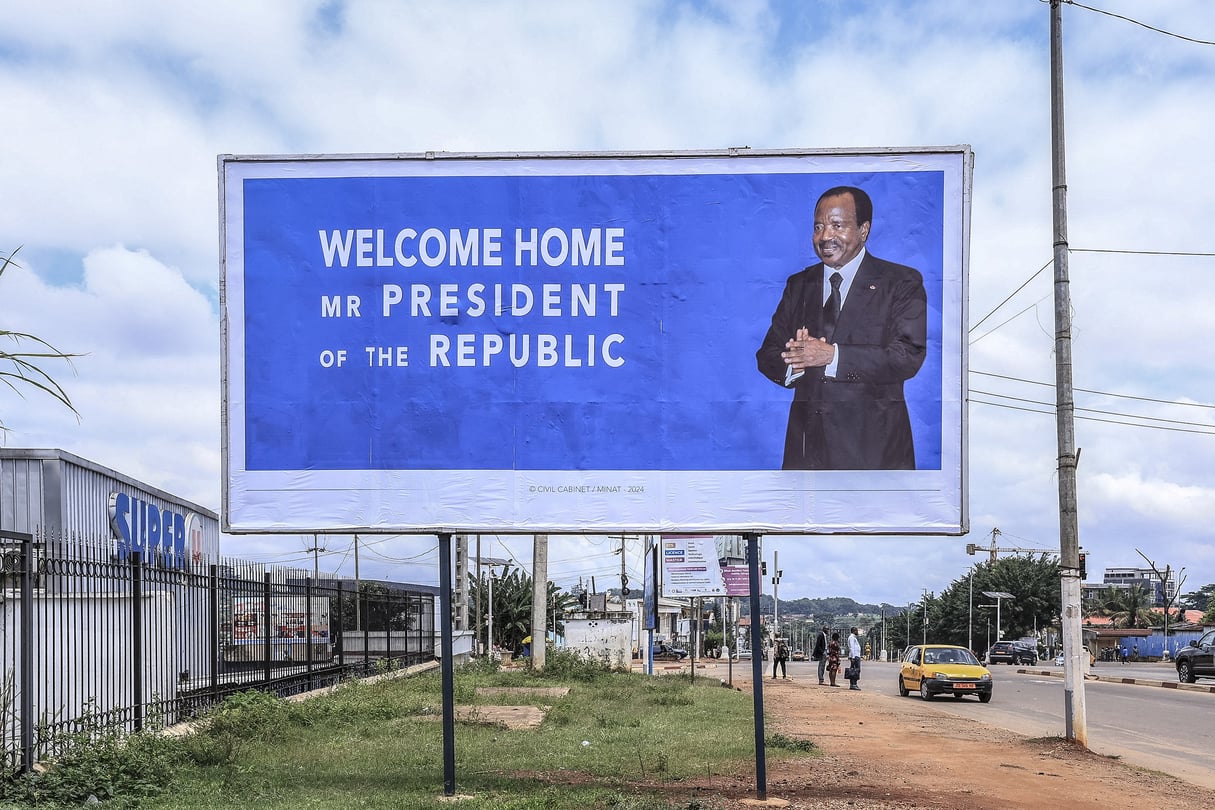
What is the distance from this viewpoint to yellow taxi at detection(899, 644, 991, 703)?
26.5 meters

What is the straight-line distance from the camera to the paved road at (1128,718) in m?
15.0

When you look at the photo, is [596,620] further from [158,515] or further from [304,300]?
[304,300]

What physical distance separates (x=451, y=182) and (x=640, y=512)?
11.0 ft

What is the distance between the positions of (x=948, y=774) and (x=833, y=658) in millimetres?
22576

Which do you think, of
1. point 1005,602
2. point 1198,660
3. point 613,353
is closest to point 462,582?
point 1198,660

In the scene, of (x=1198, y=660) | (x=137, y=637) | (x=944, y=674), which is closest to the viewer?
(x=137, y=637)

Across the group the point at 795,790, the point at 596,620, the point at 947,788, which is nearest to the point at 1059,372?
the point at 947,788

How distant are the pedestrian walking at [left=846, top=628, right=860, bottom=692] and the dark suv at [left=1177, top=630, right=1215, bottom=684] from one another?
11.0 meters

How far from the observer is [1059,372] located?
15.1 m

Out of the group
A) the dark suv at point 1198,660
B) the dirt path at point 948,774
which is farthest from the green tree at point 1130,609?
the dirt path at point 948,774

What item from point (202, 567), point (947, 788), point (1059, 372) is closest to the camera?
point (947, 788)

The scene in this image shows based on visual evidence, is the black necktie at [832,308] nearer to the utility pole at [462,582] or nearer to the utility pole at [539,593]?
the utility pole at [539,593]

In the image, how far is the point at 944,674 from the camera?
2698 centimetres

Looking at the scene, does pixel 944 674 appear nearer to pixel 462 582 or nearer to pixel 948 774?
pixel 948 774
